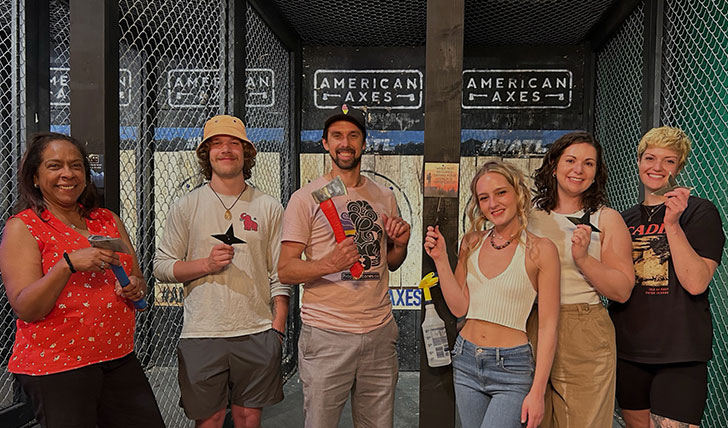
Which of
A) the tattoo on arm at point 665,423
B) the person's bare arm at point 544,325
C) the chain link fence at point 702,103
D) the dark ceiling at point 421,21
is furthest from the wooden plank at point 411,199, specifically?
the person's bare arm at point 544,325

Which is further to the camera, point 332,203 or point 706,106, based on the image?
point 706,106

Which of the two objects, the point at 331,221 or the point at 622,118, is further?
the point at 622,118

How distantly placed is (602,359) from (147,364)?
10.4 ft

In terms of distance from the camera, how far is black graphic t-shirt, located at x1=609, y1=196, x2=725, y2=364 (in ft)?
5.89

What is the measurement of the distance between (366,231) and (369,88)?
7.85 feet

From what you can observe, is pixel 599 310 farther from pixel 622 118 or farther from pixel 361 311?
pixel 622 118

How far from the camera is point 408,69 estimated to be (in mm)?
4102

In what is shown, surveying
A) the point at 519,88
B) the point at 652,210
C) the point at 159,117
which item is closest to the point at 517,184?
the point at 652,210

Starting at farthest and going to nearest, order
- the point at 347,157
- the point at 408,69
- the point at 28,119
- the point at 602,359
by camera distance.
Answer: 1. the point at 408,69
2. the point at 28,119
3. the point at 347,157
4. the point at 602,359

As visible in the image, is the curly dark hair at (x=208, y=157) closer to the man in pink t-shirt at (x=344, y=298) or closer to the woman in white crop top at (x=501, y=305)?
the man in pink t-shirt at (x=344, y=298)

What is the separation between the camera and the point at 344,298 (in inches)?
76.3

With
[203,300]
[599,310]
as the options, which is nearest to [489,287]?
[599,310]

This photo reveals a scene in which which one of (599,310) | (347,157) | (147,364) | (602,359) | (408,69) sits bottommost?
(147,364)

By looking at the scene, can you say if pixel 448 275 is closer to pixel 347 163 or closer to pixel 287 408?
pixel 347 163
